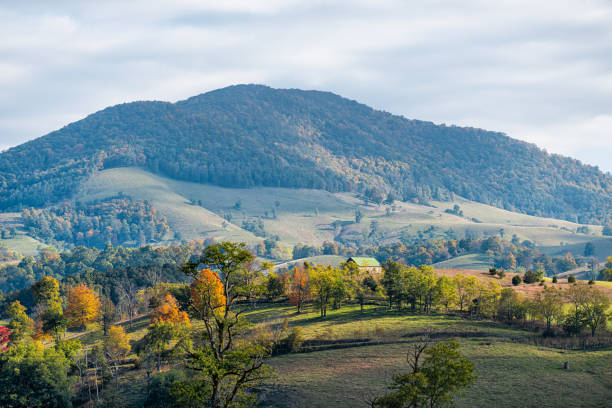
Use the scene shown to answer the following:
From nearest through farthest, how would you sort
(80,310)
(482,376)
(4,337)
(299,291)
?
(482,376) → (4,337) → (299,291) → (80,310)

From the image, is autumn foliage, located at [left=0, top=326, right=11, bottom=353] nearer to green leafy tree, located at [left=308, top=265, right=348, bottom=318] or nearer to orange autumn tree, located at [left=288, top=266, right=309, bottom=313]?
orange autumn tree, located at [left=288, top=266, right=309, bottom=313]

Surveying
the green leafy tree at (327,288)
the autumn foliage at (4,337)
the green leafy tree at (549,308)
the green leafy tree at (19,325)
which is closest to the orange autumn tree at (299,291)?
the green leafy tree at (327,288)

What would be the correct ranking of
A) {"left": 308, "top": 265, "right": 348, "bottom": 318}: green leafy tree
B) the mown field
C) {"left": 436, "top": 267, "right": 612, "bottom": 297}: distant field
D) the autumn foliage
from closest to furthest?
the mown field < the autumn foliage < {"left": 308, "top": 265, "right": 348, "bottom": 318}: green leafy tree < {"left": 436, "top": 267, "right": 612, "bottom": 297}: distant field

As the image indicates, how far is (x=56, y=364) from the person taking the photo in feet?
258

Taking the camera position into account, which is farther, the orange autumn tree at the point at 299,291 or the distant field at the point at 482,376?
the orange autumn tree at the point at 299,291

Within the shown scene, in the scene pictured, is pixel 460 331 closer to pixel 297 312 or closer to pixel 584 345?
pixel 584 345

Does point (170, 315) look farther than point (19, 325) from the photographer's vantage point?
No

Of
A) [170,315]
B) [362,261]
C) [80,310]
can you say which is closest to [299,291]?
[170,315]

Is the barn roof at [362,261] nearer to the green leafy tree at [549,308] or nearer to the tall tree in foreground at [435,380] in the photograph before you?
the green leafy tree at [549,308]

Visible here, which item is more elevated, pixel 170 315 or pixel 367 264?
pixel 367 264

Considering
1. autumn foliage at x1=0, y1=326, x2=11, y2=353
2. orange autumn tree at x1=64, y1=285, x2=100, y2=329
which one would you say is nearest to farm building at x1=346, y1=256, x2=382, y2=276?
orange autumn tree at x1=64, y1=285, x2=100, y2=329

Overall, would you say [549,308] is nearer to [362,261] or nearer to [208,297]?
[362,261]

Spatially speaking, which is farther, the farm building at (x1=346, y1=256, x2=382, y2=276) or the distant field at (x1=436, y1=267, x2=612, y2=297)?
the farm building at (x1=346, y1=256, x2=382, y2=276)

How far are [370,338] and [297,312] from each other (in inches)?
1099
